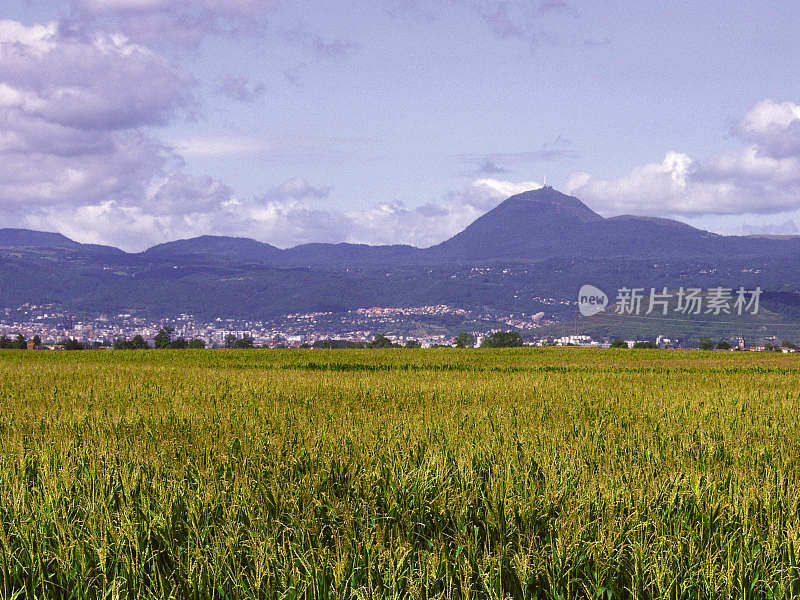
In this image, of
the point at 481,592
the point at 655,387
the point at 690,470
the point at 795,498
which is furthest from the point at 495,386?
the point at 481,592

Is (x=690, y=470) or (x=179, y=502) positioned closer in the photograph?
(x=179, y=502)

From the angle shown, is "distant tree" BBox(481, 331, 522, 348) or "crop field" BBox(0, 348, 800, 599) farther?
"distant tree" BBox(481, 331, 522, 348)

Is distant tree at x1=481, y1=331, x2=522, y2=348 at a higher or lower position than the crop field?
lower

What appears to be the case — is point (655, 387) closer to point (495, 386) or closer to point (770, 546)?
point (495, 386)

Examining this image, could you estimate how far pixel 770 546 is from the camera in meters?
4.55

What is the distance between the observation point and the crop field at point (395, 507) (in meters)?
4.21

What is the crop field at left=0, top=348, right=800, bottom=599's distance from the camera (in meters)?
4.21

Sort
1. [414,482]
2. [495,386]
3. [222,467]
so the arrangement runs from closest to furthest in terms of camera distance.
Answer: [414,482]
[222,467]
[495,386]

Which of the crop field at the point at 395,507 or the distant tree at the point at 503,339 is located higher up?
the crop field at the point at 395,507

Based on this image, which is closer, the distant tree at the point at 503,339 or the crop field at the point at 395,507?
the crop field at the point at 395,507

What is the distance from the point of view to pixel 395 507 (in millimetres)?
5527

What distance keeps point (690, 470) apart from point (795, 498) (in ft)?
3.94

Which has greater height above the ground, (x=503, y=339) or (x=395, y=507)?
(x=395, y=507)

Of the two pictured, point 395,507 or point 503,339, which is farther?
point 503,339
